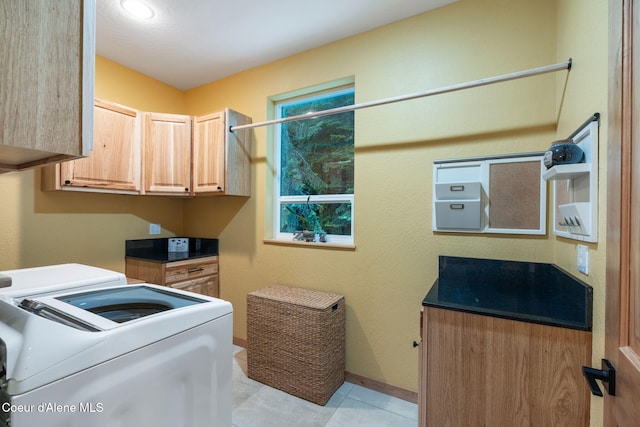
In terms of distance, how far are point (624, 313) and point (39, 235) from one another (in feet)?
11.0

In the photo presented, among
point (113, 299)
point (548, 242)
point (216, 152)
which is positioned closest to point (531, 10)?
point (548, 242)

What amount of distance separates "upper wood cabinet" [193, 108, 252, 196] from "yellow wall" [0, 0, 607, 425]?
13cm

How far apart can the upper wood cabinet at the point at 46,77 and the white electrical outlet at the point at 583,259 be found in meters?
1.76

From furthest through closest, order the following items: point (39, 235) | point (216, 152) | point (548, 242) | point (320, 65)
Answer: point (216, 152), point (320, 65), point (39, 235), point (548, 242)

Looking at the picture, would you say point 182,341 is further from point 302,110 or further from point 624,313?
point 302,110

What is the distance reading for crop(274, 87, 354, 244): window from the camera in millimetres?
2426

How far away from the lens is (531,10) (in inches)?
66.4

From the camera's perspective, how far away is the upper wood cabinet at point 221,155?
254 cm

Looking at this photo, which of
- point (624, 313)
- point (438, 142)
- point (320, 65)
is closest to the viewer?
point (624, 313)

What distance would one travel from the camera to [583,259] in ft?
3.78

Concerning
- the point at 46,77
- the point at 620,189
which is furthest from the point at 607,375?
the point at 46,77

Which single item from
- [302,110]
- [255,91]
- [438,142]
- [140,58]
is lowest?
[438,142]

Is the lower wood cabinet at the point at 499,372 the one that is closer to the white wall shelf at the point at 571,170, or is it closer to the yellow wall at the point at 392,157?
the yellow wall at the point at 392,157

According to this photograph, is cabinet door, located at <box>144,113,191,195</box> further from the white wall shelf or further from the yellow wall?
the white wall shelf
